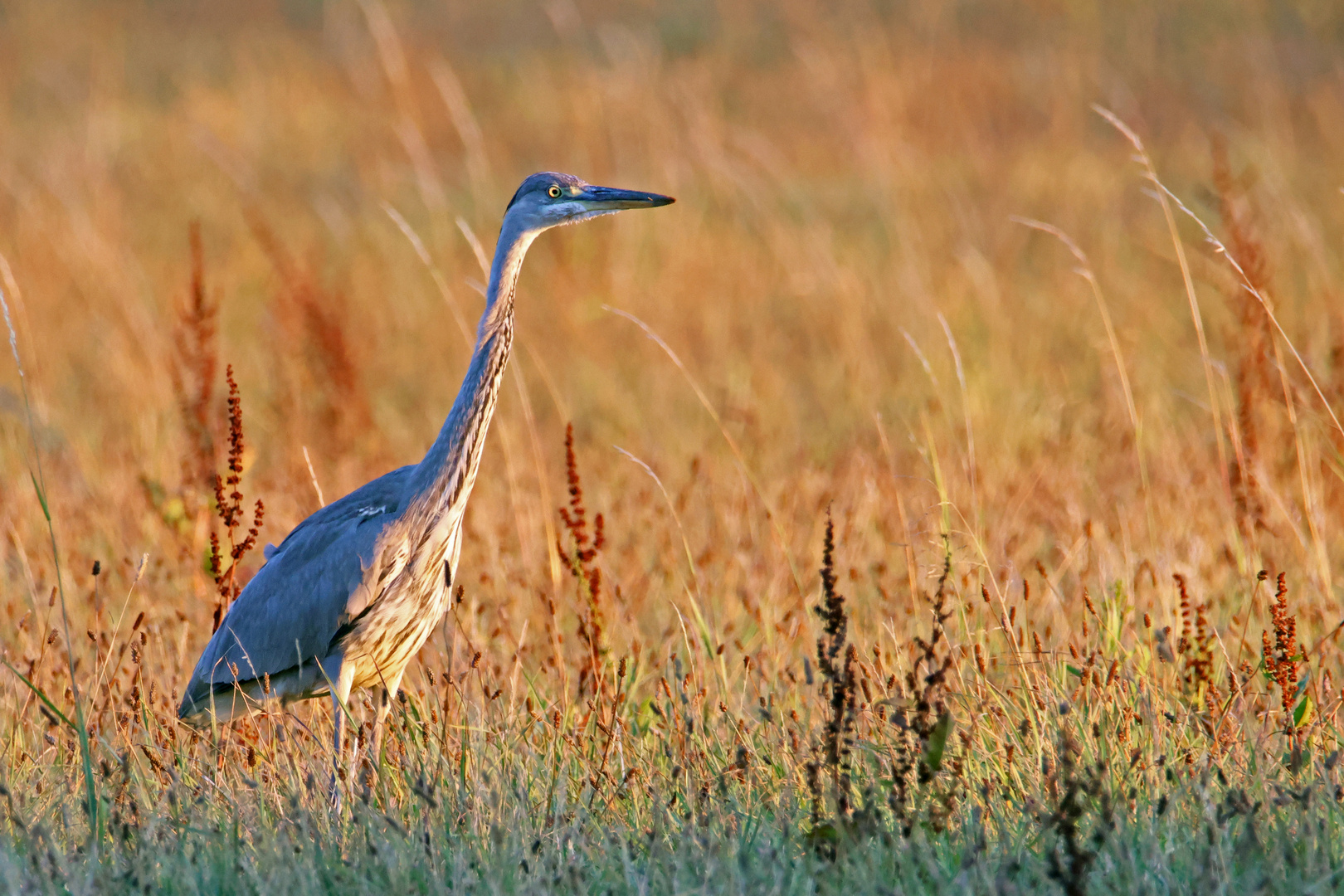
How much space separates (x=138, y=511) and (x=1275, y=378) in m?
4.83

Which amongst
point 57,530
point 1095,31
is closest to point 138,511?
point 57,530

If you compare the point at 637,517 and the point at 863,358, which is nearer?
the point at 637,517

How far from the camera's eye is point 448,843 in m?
2.81

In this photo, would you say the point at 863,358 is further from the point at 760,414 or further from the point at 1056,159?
the point at 1056,159

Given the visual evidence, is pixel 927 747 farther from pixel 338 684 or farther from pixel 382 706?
pixel 338 684

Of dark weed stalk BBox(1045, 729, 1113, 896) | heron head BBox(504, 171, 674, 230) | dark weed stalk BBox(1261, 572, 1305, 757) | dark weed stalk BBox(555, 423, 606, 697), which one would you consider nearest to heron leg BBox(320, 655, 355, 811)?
dark weed stalk BBox(555, 423, 606, 697)

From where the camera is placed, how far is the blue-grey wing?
3568 millimetres

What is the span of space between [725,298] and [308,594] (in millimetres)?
5898

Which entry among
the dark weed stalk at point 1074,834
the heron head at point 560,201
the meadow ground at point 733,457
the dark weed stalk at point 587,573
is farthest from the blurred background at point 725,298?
the dark weed stalk at point 1074,834

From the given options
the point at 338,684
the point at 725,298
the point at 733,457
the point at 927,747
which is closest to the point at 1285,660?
the point at 927,747

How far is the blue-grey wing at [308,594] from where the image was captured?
3.57m

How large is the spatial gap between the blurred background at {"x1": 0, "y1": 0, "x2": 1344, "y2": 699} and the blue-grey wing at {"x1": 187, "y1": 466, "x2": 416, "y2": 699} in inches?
15.7

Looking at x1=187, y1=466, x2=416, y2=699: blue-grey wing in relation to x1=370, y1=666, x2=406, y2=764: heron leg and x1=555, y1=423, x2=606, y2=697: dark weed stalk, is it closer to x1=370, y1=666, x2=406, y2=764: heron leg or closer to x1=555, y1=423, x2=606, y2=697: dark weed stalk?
x1=370, y1=666, x2=406, y2=764: heron leg

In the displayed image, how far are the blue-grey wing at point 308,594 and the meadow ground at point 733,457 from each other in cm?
21
